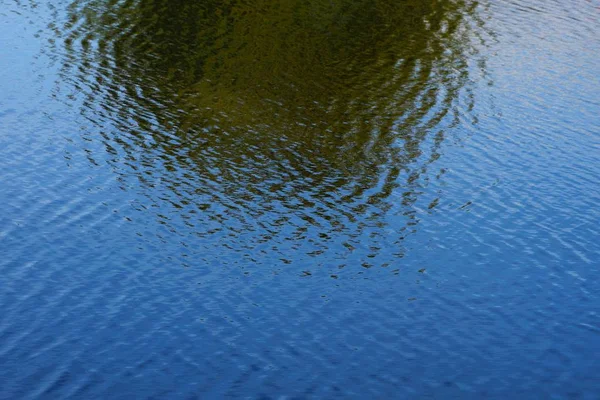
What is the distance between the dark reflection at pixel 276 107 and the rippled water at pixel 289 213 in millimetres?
222

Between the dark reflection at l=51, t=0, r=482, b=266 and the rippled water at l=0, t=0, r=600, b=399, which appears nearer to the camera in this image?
the rippled water at l=0, t=0, r=600, b=399

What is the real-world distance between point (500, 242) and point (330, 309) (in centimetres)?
1198

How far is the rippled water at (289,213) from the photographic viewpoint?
32.2 metres

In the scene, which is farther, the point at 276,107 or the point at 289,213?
the point at 276,107

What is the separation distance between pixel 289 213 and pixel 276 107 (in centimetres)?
1568

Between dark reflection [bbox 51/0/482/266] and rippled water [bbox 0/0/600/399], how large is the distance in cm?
22

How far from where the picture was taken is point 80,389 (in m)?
29.3

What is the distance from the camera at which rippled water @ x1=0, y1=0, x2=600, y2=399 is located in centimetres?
3225

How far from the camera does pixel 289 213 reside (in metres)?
43.5

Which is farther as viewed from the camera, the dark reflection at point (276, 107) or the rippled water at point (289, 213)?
the dark reflection at point (276, 107)

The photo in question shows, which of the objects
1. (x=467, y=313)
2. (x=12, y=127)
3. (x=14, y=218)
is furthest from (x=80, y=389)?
(x=12, y=127)

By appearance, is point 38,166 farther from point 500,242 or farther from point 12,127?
point 500,242

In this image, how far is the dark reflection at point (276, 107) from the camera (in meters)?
43.4

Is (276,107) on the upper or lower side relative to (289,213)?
Result: upper
